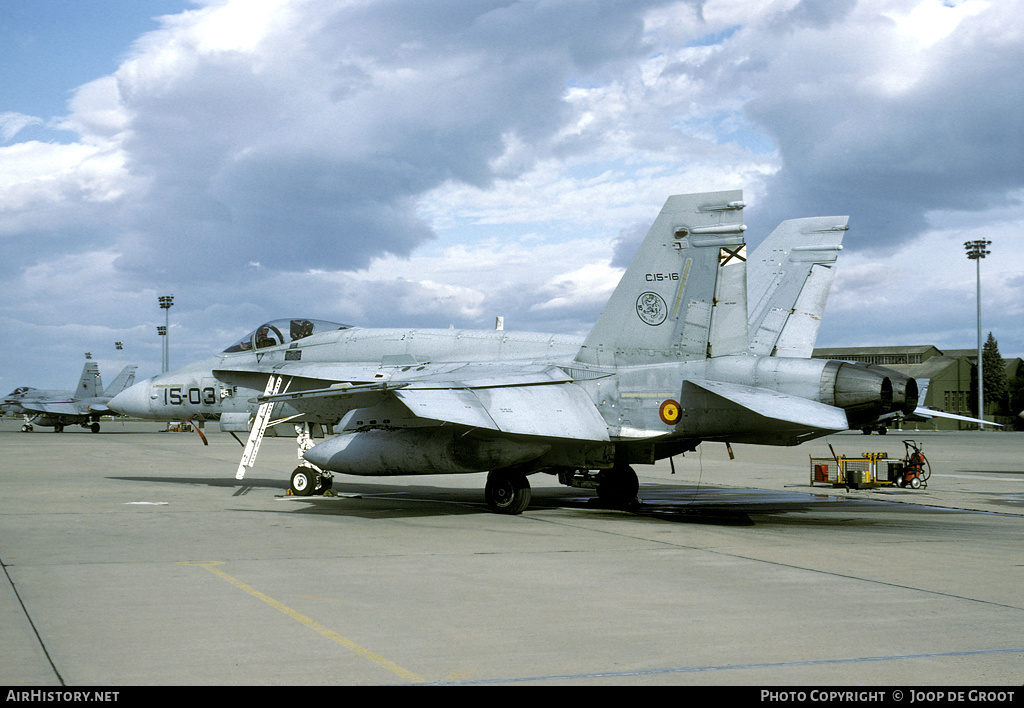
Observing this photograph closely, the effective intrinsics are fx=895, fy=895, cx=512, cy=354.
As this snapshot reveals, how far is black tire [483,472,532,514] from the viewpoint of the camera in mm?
14023

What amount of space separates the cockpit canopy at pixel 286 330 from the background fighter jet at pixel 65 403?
47.5 metres

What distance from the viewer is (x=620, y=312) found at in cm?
1373

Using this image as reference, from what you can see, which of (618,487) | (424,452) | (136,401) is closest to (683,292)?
(618,487)

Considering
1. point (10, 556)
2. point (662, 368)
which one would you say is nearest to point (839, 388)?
point (662, 368)

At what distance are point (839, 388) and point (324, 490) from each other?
30.6ft

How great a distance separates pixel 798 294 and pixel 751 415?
4502 mm

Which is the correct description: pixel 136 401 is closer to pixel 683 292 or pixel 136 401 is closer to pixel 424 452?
pixel 424 452

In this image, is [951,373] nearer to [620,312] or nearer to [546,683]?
[620,312]

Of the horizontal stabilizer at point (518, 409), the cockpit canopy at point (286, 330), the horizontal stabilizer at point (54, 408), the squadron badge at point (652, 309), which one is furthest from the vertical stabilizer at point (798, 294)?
the horizontal stabilizer at point (54, 408)

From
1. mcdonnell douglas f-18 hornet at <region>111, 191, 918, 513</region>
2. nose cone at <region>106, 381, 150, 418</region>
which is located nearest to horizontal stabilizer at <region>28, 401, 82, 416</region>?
nose cone at <region>106, 381, 150, 418</region>

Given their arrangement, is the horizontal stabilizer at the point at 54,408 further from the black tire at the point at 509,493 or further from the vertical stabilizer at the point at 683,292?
the vertical stabilizer at the point at 683,292

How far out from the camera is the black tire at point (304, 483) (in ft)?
53.2

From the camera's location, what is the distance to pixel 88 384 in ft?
208

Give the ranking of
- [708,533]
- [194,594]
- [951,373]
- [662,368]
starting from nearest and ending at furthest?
[194,594]
[708,533]
[662,368]
[951,373]
